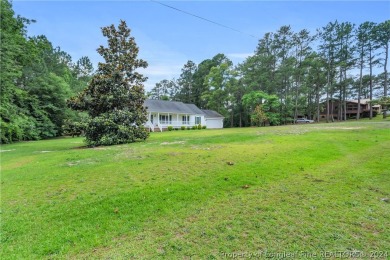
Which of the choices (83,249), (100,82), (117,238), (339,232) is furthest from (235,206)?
(100,82)

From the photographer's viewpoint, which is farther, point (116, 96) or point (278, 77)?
point (278, 77)

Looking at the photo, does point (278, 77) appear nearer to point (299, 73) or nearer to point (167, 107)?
point (299, 73)

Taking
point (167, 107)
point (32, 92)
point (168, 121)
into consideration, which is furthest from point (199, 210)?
point (32, 92)

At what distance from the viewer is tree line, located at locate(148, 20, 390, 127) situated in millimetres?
34906

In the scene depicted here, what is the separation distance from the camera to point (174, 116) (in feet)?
112

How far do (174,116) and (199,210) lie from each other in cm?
3086

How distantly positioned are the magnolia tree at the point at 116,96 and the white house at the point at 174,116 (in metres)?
13.4

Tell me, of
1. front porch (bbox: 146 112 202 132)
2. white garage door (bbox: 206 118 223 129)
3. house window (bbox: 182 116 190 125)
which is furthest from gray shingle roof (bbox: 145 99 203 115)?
white garage door (bbox: 206 118 223 129)

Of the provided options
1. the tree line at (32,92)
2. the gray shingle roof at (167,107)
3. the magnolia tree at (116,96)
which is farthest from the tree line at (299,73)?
the tree line at (32,92)

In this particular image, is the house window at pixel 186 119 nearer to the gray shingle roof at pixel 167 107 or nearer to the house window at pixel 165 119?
the gray shingle roof at pixel 167 107

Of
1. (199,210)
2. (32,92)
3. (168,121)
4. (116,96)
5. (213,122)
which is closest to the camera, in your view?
(199,210)

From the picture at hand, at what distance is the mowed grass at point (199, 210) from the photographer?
8.98 feet

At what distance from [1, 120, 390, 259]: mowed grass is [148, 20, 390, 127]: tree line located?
29.4 m

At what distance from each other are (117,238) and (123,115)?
1205cm
